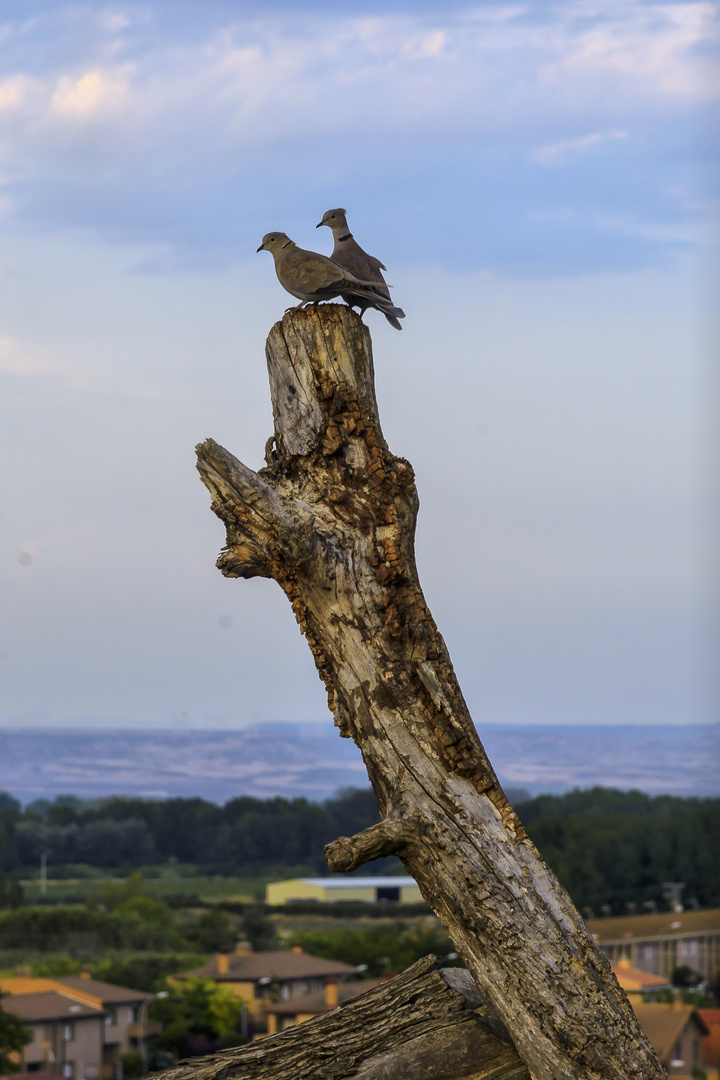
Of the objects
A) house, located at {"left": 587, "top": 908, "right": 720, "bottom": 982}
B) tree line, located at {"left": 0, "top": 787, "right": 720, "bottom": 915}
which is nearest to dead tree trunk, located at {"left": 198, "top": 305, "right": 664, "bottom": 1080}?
house, located at {"left": 587, "top": 908, "right": 720, "bottom": 982}

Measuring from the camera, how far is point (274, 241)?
5289 millimetres

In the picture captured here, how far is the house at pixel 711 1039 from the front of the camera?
2086 centimetres

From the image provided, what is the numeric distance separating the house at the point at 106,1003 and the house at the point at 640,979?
11113mm

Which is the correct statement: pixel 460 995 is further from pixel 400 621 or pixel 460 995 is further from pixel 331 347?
pixel 331 347

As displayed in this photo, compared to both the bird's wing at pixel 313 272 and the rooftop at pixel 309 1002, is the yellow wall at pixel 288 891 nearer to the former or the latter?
the rooftop at pixel 309 1002

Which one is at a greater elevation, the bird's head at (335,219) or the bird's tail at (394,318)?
the bird's head at (335,219)

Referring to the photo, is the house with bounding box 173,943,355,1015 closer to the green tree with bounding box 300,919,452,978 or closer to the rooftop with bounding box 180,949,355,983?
the rooftop with bounding box 180,949,355,983

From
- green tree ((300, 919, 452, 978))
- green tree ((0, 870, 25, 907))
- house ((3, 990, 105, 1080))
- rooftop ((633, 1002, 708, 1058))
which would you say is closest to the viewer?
rooftop ((633, 1002, 708, 1058))

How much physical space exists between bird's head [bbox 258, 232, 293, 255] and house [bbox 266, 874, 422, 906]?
28960 millimetres

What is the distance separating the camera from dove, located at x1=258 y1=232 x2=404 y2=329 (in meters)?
4.76

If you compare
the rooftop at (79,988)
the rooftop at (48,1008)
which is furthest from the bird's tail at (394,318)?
the rooftop at (79,988)

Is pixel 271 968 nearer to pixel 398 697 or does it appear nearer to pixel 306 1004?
pixel 306 1004

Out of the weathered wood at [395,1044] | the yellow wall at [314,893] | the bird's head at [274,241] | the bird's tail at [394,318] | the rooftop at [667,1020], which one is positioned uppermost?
the bird's head at [274,241]

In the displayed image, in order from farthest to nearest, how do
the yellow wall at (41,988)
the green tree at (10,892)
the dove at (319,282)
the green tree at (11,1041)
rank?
the green tree at (10,892)
the yellow wall at (41,988)
the green tree at (11,1041)
the dove at (319,282)
